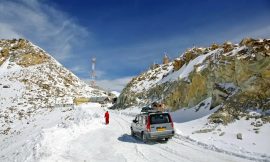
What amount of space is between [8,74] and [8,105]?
33.9 metres

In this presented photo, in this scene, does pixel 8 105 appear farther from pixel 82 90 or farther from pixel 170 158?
pixel 170 158

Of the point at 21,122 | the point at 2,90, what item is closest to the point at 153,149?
the point at 21,122

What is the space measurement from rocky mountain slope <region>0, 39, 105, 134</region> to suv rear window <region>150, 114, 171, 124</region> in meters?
29.4

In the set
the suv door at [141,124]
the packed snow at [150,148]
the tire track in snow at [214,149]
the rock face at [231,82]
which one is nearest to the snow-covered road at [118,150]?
the packed snow at [150,148]

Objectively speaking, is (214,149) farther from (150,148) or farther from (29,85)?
(29,85)

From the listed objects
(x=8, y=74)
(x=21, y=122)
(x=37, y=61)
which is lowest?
(x=21, y=122)

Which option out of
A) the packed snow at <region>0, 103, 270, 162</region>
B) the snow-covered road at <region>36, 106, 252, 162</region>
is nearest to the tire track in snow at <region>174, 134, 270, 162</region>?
the packed snow at <region>0, 103, 270, 162</region>

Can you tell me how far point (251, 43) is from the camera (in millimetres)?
30141

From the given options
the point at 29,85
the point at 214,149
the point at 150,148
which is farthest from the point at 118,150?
→ the point at 29,85

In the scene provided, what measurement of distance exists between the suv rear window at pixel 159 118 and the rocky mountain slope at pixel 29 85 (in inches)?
1156

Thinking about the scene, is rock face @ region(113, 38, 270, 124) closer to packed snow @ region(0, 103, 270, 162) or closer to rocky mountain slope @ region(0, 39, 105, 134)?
packed snow @ region(0, 103, 270, 162)

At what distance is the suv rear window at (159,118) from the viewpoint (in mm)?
19656

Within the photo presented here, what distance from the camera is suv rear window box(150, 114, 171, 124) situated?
1966 cm

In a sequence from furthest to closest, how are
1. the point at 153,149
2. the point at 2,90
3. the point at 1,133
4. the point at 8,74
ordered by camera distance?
1. the point at 8,74
2. the point at 2,90
3. the point at 1,133
4. the point at 153,149
